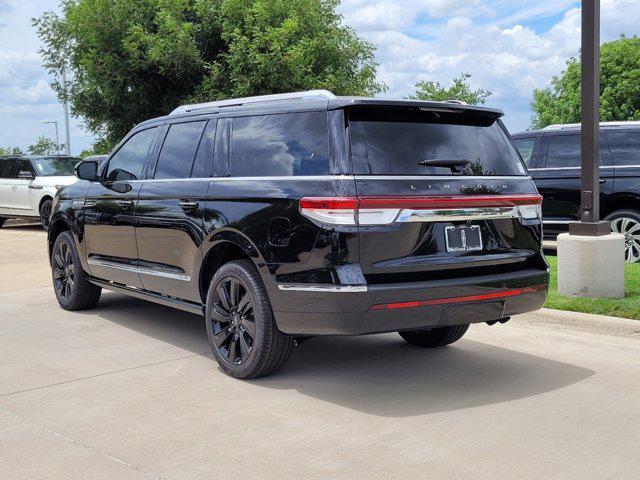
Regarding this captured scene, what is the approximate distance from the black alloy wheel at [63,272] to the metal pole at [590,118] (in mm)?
5083

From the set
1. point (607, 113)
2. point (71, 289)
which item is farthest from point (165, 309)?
point (607, 113)

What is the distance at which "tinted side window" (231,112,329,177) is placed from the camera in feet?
16.0

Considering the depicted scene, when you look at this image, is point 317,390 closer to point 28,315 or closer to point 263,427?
point 263,427

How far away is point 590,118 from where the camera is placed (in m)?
7.54

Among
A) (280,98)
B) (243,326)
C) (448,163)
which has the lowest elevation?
(243,326)

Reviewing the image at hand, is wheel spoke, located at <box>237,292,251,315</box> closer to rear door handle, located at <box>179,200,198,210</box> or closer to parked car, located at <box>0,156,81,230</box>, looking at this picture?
rear door handle, located at <box>179,200,198,210</box>

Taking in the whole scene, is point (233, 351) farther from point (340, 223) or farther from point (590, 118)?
point (590, 118)

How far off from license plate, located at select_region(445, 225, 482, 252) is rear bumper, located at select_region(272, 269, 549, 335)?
0.65ft

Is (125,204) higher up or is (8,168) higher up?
(8,168)

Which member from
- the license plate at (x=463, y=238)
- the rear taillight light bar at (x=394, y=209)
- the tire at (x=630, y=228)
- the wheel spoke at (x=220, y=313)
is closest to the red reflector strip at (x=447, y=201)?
the rear taillight light bar at (x=394, y=209)

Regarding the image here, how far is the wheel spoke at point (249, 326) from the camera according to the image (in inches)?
202

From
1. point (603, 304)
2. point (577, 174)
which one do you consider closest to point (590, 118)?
point (603, 304)

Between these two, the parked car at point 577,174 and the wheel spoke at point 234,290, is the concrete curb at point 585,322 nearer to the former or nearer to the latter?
the wheel spoke at point 234,290

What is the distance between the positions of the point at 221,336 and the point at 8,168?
52.4 ft
